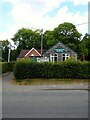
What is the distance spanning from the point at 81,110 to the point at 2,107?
2.89 m

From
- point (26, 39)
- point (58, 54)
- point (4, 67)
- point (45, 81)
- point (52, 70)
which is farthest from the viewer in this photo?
point (26, 39)

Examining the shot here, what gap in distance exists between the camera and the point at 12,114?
9.51 metres

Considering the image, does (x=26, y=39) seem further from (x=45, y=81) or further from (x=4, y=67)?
(x=45, y=81)

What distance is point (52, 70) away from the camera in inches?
1128

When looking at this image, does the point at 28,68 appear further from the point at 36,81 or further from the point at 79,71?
the point at 79,71

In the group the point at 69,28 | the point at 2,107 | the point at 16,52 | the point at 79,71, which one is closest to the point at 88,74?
the point at 79,71

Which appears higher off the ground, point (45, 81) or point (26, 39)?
point (26, 39)

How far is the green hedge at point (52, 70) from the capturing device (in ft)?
93.4

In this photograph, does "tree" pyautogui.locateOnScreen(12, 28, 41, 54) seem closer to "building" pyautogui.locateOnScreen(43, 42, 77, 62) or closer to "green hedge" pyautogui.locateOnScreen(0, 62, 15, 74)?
"building" pyautogui.locateOnScreen(43, 42, 77, 62)

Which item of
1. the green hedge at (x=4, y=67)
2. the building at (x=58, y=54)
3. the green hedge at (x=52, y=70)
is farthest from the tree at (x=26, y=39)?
the green hedge at (x=52, y=70)

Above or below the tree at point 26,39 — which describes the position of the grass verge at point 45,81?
below

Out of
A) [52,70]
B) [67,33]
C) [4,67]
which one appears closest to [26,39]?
[67,33]

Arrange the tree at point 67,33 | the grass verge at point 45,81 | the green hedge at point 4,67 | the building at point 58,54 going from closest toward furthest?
the grass verge at point 45,81
the green hedge at point 4,67
the building at point 58,54
the tree at point 67,33

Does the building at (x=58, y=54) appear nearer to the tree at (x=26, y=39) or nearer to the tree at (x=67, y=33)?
the tree at (x=67, y=33)
